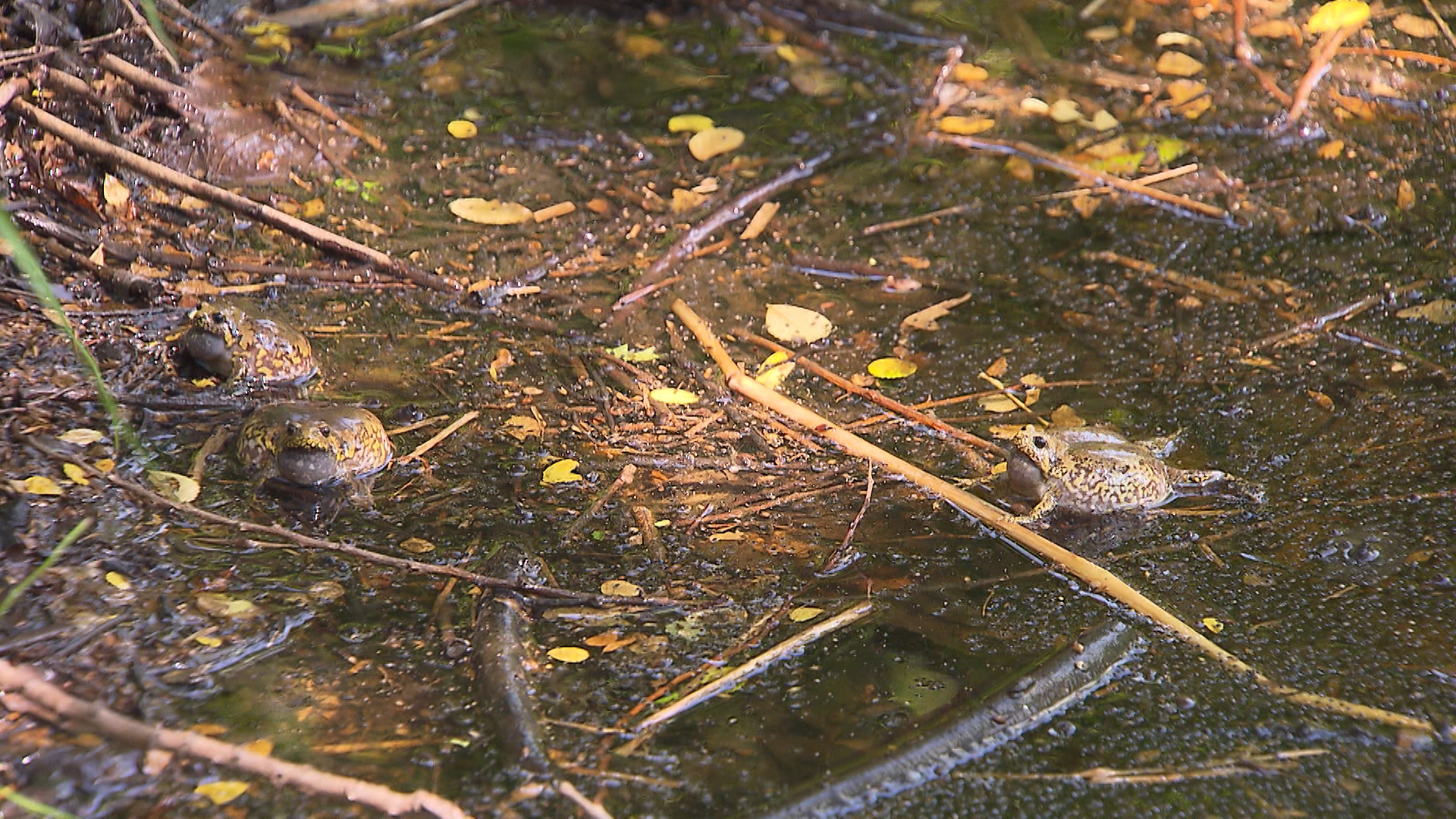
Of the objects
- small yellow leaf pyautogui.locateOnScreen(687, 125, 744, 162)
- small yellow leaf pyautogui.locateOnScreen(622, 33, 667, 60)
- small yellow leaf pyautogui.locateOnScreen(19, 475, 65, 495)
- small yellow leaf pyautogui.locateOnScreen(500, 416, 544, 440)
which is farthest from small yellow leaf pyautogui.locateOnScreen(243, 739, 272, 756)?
small yellow leaf pyautogui.locateOnScreen(622, 33, 667, 60)

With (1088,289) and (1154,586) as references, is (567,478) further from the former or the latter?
(1088,289)

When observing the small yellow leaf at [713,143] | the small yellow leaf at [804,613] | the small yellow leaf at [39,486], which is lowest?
the small yellow leaf at [804,613]

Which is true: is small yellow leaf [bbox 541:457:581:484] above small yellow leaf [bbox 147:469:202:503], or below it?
below

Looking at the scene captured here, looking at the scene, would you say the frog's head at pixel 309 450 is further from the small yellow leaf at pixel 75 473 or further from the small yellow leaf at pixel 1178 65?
the small yellow leaf at pixel 1178 65

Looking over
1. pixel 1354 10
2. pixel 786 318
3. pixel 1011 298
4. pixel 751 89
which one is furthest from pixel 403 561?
pixel 1354 10

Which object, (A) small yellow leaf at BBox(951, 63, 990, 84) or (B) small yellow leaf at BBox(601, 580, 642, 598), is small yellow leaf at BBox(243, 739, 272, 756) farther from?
(A) small yellow leaf at BBox(951, 63, 990, 84)

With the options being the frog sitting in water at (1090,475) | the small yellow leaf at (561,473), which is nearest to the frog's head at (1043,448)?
the frog sitting in water at (1090,475)
